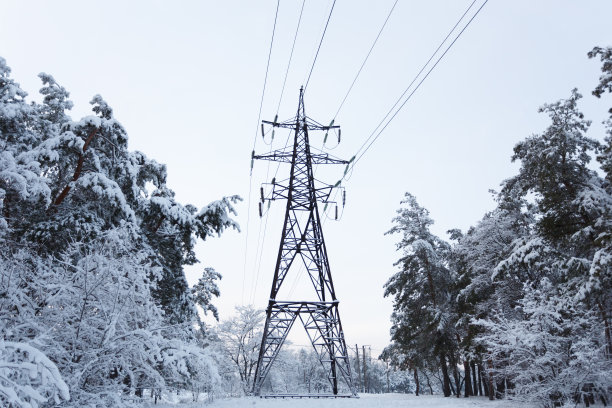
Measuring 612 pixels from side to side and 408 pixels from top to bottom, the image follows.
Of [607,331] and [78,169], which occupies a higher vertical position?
[78,169]

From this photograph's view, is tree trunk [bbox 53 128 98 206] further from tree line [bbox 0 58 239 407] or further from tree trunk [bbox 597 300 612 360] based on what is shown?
tree trunk [bbox 597 300 612 360]

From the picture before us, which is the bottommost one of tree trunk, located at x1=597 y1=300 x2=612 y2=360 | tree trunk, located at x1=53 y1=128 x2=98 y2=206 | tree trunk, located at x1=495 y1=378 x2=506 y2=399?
tree trunk, located at x1=495 y1=378 x2=506 y2=399

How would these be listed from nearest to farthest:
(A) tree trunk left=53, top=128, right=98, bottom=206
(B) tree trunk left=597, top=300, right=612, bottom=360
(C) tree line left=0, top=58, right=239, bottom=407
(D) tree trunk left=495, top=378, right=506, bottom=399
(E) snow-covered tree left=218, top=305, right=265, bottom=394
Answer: (C) tree line left=0, top=58, right=239, bottom=407, (A) tree trunk left=53, top=128, right=98, bottom=206, (B) tree trunk left=597, top=300, right=612, bottom=360, (D) tree trunk left=495, top=378, right=506, bottom=399, (E) snow-covered tree left=218, top=305, right=265, bottom=394

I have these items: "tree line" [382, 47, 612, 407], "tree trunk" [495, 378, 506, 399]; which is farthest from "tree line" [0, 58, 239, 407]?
"tree trunk" [495, 378, 506, 399]

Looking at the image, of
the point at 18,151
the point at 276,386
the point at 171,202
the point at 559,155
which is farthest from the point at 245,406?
the point at 276,386

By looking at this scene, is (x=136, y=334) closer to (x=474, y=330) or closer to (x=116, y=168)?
(x=116, y=168)

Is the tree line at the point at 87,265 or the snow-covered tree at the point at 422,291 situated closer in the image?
the tree line at the point at 87,265

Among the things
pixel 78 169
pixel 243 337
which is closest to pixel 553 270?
pixel 78 169

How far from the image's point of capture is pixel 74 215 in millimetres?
10188

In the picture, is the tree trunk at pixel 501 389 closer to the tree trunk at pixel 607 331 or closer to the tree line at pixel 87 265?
the tree trunk at pixel 607 331

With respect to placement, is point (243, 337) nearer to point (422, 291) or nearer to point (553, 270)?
point (422, 291)

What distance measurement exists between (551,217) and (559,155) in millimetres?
2311

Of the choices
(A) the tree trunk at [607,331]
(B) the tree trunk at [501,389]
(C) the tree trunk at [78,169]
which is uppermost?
(C) the tree trunk at [78,169]

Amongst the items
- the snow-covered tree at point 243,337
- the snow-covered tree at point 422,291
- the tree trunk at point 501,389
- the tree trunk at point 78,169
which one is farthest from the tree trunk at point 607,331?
the snow-covered tree at point 243,337
